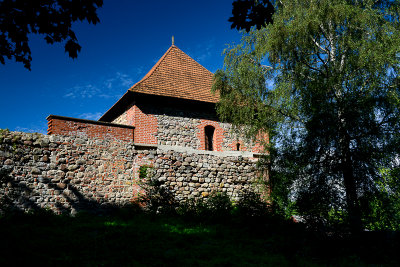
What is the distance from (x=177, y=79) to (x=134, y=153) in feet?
18.5

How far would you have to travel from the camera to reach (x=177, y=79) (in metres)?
15.6

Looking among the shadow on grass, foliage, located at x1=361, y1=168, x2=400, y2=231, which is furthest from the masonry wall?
foliage, located at x1=361, y1=168, x2=400, y2=231

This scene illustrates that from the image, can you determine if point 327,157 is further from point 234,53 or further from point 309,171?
point 234,53

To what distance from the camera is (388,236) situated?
337 inches

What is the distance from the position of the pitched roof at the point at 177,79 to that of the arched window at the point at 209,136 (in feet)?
4.92

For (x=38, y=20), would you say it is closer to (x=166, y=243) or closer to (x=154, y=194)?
(x=166, y=243)

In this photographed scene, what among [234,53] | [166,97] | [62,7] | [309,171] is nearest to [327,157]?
[309,171]

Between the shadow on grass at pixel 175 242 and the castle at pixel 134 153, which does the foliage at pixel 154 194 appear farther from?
the shadow on grass at pixel 175 242

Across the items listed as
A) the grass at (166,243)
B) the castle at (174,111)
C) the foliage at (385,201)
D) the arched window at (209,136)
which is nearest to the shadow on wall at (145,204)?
the grass at (166,243)

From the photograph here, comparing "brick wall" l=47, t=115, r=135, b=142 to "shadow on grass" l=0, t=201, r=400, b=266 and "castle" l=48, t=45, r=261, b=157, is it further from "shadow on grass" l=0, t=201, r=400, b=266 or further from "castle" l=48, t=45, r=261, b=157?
"shadow on grass" l=0, t=201, r=400, b=266

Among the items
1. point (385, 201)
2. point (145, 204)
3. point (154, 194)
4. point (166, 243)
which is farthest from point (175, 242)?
point (385, 201)

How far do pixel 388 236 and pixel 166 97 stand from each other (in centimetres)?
1034

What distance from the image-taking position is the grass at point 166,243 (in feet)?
19.5

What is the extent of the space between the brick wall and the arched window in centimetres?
469
